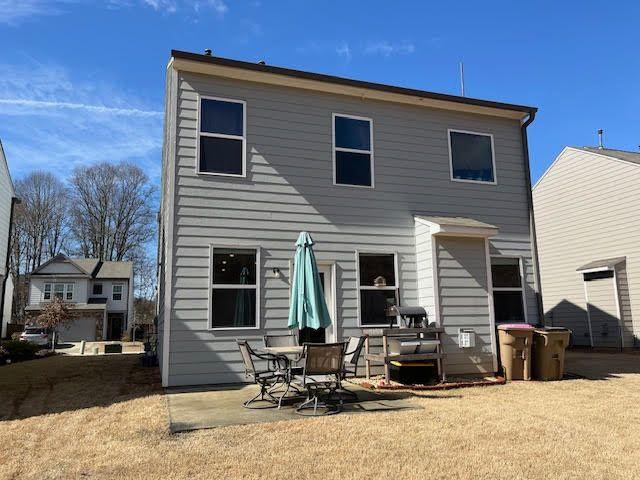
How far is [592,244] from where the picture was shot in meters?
16.2

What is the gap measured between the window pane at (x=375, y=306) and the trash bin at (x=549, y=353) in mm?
2570

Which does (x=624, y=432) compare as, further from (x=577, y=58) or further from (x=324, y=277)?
(x=577, y=58)

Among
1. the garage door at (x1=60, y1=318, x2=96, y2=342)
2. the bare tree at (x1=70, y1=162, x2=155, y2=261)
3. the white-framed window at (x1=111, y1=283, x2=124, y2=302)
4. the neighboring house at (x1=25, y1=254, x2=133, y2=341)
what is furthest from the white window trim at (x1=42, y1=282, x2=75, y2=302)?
the bare tree at (x1=70, y1=162, x2=155, y2=261)

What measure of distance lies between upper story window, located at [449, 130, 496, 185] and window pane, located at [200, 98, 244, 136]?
4428 millimetres

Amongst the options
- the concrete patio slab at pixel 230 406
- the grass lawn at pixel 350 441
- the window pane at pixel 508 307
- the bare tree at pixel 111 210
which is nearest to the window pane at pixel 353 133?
the window pane at pixel 508 307

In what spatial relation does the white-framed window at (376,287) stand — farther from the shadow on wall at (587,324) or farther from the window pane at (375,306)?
the shadow on wall at (587,324)

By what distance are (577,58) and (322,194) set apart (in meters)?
9.53

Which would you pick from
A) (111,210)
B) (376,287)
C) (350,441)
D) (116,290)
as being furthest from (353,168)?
(111,210)

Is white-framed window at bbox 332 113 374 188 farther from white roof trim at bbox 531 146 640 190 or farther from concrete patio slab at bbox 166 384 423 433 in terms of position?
white roof trim at bbox 531 146 640 190

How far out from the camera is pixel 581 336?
53.8 feet

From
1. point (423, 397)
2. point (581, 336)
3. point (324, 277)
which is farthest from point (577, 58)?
point (423, 397)

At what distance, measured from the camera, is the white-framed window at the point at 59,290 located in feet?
109

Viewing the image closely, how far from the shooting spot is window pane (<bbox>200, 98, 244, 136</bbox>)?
827 centimetres

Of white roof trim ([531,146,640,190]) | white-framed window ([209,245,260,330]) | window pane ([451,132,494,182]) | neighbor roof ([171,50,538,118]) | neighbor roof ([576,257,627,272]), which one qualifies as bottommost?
white-framed window ([209,245,260,330])
